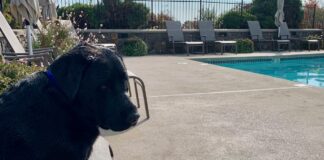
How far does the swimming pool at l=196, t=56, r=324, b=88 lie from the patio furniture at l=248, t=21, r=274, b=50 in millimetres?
2062

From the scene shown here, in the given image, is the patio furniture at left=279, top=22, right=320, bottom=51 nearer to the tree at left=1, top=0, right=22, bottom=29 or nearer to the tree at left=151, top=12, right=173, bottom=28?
the tree at left=151, top=12, right=173, bottom=28

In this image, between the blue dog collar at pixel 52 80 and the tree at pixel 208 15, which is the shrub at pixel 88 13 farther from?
the blue dog collar at pixel 52 80

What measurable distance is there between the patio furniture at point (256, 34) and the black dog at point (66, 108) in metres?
14.2

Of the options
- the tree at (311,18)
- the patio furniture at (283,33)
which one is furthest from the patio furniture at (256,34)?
the tree at (311,18)

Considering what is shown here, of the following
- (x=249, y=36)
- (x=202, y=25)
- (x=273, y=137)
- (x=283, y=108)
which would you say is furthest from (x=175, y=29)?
(x=273, y=137)

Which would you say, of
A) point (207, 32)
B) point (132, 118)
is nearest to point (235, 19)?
point (207, 32)

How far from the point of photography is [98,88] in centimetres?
123

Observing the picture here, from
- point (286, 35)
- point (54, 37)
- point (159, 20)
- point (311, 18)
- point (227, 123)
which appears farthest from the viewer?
point (311, 18)

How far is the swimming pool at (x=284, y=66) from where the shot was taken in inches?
426

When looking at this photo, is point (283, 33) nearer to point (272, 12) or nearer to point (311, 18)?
point (272, 12)

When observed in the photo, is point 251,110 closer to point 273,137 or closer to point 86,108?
point 273,137

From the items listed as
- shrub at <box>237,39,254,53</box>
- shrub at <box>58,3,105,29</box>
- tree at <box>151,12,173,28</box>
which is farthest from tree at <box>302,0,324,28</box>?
shrub at <box>58,3,105,29</box>

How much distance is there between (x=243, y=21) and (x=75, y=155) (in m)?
15.2

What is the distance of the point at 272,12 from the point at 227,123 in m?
13.6
